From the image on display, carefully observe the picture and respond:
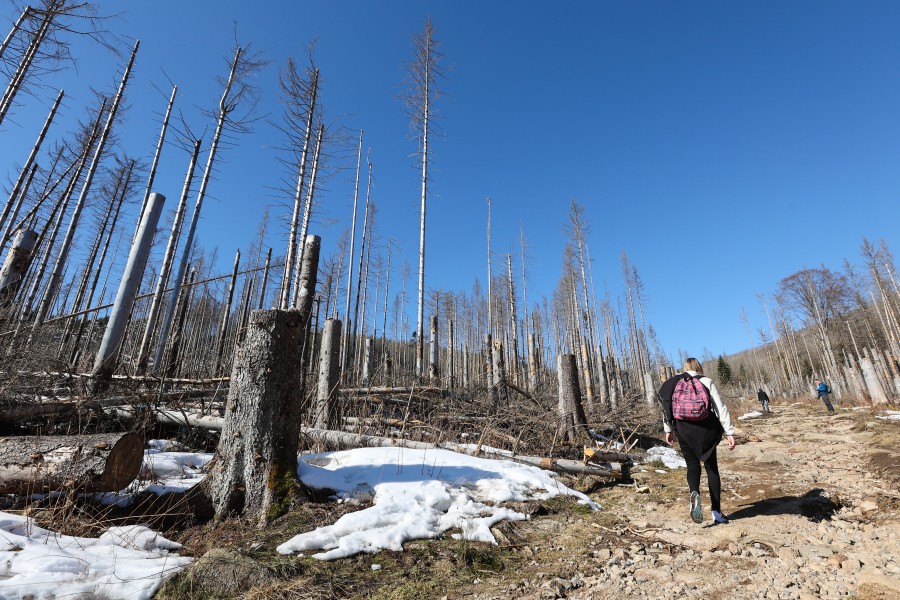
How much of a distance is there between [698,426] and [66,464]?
5.61m

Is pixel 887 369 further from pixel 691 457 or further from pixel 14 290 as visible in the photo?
pixel 14 290

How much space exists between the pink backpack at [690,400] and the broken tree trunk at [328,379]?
4.70m

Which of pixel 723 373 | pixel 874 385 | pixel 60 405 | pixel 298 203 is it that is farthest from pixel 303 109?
pixel 723 373

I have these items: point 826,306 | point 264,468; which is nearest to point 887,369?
point 826,306

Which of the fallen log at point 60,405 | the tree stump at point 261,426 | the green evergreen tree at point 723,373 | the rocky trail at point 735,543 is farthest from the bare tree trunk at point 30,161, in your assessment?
the green evergreen tree at point 723,373

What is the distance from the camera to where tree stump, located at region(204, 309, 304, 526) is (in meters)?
3.35

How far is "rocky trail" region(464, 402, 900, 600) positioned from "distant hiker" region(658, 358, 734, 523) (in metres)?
0.37

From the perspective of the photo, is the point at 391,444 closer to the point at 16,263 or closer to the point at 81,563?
the point at 81,563

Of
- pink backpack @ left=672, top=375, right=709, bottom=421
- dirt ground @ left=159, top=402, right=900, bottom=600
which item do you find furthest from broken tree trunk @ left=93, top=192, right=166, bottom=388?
pink backpack @ left=672, top=375, right=709, bottom=421

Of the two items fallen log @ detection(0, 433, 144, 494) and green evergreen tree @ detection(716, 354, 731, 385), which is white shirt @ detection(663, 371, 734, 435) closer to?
fallen log @ detection(0, 433, 144, 494)

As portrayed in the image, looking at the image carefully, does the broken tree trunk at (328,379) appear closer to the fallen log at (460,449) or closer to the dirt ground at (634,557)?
the fallen log at (460,449)

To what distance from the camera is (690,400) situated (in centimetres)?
381

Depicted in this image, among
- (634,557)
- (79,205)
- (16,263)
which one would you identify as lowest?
(634,557)

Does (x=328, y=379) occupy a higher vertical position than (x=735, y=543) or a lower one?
higher
